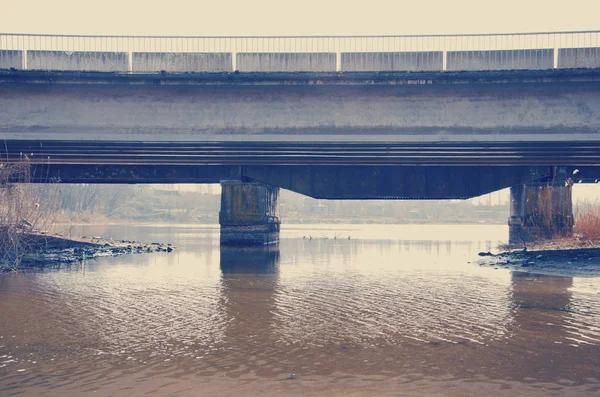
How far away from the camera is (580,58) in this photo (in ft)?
99.8

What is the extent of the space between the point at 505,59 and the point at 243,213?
17355 mm

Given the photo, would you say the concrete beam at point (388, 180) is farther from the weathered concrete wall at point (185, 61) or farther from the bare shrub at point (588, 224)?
the weathered concrete wall at point (185, 61)

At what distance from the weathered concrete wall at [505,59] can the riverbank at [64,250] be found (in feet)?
66.3

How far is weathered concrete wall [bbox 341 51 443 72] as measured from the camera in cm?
3150

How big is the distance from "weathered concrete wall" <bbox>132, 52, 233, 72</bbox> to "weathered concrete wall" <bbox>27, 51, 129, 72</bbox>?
2.56 feet

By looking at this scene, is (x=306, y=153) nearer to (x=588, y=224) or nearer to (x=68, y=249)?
(x=68, y=249)

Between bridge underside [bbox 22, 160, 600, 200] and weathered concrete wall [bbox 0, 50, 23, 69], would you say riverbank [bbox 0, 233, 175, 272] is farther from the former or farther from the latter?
weathered concrete wall [bbox 0, 50, 23, 69]

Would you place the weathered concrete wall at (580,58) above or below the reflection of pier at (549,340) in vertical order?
above

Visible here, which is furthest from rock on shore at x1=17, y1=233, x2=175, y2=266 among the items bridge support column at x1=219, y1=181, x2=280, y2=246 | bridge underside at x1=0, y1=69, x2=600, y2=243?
bridge underside at x1=0, y1=69, x2=600, y2=243

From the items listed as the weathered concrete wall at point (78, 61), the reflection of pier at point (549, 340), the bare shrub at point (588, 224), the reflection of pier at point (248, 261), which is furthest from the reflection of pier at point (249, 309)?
the bare shrub at point (588, 224)

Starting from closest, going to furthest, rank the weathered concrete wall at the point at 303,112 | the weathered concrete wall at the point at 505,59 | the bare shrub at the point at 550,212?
1. the weathered concrete wall at the point at 505,59
2. the weathered concrete wall at the point at 303,112
3. the bare shrub at the point at 550,212

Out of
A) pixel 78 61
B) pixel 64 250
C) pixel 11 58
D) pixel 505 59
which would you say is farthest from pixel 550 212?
pixel 11 58

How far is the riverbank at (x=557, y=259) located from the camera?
2567cm

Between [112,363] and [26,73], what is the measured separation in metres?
24.1
